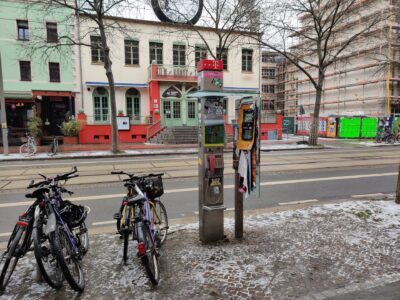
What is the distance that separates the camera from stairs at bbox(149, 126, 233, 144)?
2250cm

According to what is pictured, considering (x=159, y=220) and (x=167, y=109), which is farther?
(x=167, y=109)

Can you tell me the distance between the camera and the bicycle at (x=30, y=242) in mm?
2865

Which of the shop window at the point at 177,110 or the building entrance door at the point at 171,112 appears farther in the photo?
the shop window at the point at 177,110

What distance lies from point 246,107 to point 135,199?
188 centimetres

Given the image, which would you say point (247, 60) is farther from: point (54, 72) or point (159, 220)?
point (159, 220)

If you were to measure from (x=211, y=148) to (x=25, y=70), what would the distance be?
958 inches

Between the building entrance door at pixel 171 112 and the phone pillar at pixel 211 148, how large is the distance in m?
21.9

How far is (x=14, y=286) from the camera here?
10.4 ft

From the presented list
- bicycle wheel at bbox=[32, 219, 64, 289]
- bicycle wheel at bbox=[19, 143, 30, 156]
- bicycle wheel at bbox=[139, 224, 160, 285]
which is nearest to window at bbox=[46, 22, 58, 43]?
bicycle wheel at bbox=[19, 143, 30, 156]

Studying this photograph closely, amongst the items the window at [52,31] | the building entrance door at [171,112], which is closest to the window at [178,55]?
the building entrance door at [171,112]

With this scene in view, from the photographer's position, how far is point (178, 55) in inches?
1069

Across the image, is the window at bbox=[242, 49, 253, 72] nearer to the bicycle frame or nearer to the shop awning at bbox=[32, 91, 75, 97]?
the shop awning at bbox=[32, 91, 75, 97]

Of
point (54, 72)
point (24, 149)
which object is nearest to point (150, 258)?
point (24, 149)

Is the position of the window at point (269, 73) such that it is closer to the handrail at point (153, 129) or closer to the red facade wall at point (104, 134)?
the handrail at point (153, 129)
